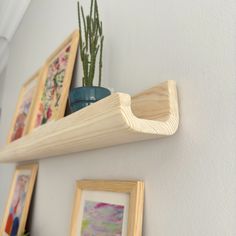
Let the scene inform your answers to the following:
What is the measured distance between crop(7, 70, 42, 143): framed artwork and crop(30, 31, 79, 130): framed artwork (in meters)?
0.10

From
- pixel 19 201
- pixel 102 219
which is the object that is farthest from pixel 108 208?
pixel 19 201

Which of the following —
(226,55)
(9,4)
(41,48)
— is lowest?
(226,55)

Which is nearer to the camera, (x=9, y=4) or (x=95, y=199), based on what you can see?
(x=95, y=199)

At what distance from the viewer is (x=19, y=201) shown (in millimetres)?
1271

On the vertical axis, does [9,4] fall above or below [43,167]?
above

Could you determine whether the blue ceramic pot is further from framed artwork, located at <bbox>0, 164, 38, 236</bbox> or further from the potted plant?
framed artwork, located at <bbox>0, 164, 38, 236</bbox>

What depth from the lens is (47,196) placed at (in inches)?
42.2

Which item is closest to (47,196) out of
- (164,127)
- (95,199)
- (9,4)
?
(95,199)

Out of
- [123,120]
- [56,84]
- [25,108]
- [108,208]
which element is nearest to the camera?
[123,120]

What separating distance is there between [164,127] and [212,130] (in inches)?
3.1

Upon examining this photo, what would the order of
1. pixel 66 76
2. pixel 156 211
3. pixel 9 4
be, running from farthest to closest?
1. pixel 9 4
2. pixel 66 76
3. pixel 156 211

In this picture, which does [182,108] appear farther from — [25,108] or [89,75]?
[25,108]

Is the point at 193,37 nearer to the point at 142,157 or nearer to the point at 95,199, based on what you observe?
the point at 142,157

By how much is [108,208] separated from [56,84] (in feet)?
1.86
